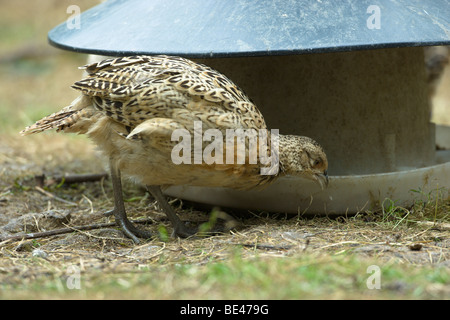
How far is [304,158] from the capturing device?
486 cm

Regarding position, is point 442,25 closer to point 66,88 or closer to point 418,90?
point 418,90

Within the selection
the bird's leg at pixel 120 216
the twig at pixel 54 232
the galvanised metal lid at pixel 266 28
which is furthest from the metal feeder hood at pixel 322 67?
the twig at pixel 54 232

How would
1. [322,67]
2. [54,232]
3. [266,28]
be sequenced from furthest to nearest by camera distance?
[322,67] → [54,232] → [266,28]

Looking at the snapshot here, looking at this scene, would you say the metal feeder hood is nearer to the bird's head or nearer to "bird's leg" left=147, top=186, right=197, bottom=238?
the bird's head

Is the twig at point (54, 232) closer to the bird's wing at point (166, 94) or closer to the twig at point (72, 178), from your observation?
the bird's wing at point (166, 94)

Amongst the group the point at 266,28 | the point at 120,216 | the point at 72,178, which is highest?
the point at 266,28

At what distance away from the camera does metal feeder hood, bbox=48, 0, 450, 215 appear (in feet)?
14.7

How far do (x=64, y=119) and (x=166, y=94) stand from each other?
0.84 metres

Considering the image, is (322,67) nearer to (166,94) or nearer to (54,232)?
(166,94)

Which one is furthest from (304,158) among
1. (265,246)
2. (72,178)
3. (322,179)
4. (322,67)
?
(72,178)

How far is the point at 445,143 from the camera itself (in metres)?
6.62

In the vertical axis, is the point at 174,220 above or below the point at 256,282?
below

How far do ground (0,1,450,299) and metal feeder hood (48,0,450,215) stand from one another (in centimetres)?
22
